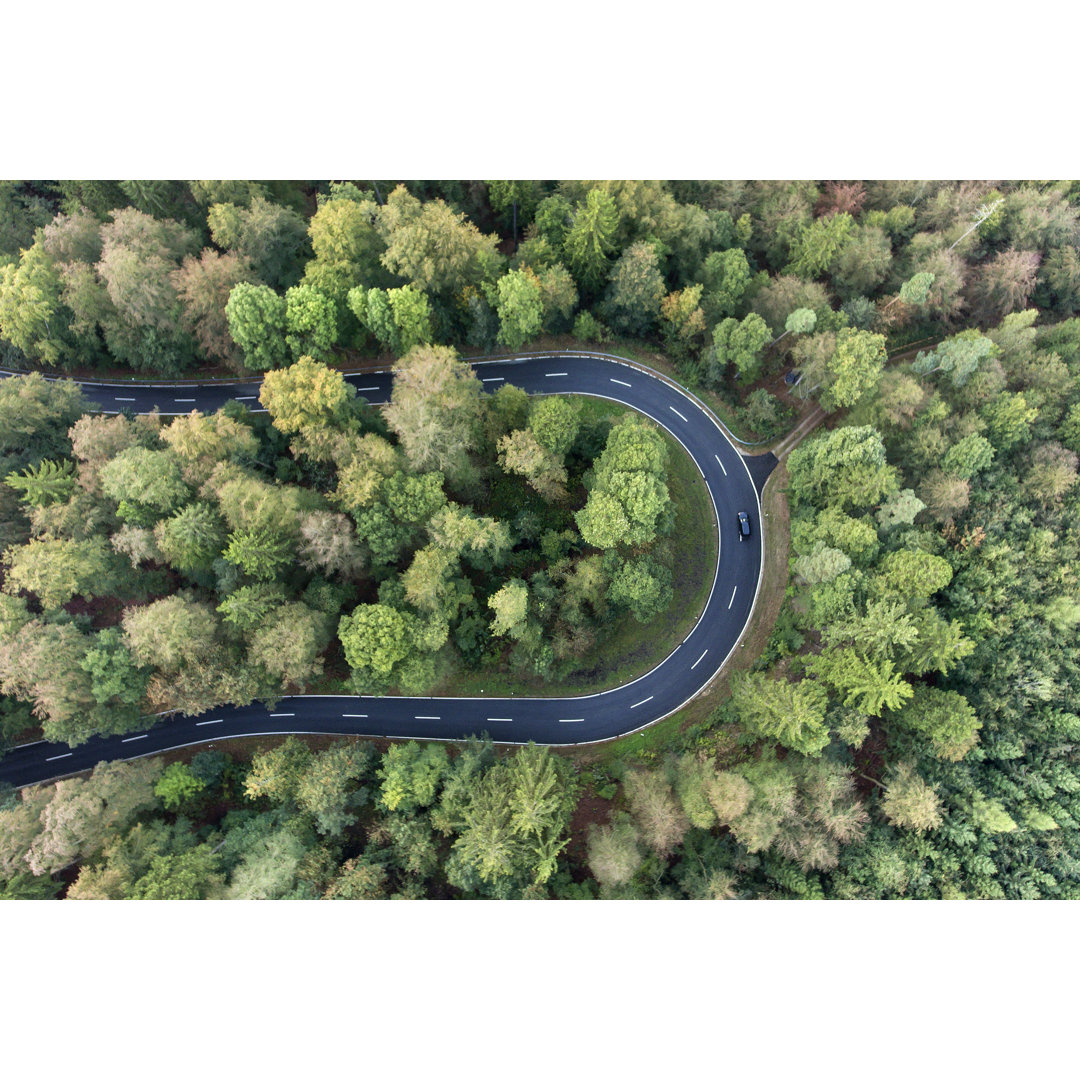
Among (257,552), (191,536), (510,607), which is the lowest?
(510,607)

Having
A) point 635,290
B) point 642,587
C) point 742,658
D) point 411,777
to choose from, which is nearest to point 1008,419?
point 742,658

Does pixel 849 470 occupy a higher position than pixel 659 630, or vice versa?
pixel 849 470

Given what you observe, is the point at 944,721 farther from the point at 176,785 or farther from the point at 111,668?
the point at 111,668

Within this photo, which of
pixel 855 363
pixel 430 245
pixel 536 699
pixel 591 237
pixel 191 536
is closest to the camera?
pixel 191 536

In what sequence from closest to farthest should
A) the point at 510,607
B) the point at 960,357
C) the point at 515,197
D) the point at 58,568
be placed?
the point at 58,568 < the point at 510,607 < the point at 960,357 < the point at 515,197

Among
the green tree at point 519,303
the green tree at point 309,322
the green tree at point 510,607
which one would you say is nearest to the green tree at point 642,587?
the green tree at point 510,607

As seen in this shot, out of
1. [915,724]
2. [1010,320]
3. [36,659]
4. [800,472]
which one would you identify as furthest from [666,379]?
[36,659]

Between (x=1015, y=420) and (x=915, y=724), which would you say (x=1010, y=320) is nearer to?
(x=1015, y=420)
